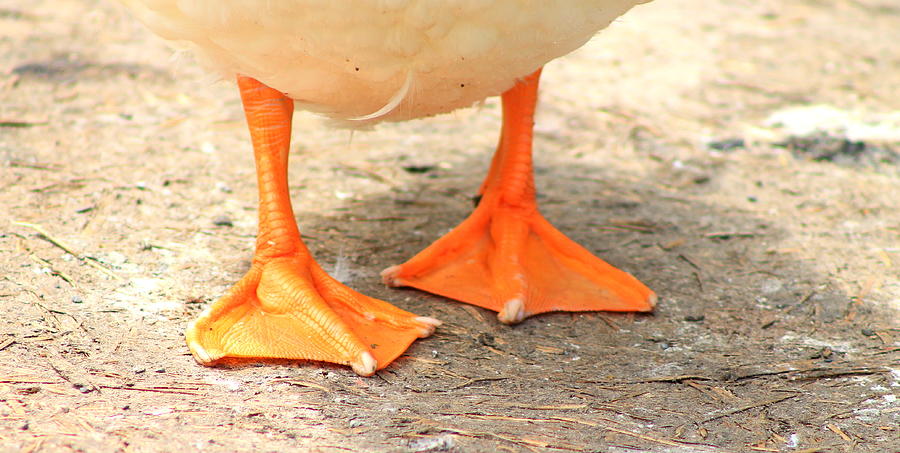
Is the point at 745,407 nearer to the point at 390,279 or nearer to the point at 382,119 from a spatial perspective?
the point at 390,279

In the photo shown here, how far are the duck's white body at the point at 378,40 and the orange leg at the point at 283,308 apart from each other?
0.54 ft

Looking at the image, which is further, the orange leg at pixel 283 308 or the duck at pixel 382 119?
the orange leg at pixel 283 308

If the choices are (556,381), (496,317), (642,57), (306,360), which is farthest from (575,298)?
(642,57)

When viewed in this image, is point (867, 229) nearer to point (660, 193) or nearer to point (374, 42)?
point (660, 193)

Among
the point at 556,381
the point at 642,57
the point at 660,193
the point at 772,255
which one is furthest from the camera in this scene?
the point at 642,57

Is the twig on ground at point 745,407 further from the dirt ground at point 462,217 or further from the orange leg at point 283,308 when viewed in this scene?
the orange leg at point 283,308

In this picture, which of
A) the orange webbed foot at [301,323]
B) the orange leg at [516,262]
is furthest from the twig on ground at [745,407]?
the orange webbed foot at [301,323]

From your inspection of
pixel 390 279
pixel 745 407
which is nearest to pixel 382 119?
pixel 390 279

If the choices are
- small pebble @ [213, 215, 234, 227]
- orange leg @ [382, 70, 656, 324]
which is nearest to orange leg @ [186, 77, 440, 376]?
orange leg @ [382, 70, 656, 324]

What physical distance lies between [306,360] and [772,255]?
6.71ft

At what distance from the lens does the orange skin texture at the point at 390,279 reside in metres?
2.62

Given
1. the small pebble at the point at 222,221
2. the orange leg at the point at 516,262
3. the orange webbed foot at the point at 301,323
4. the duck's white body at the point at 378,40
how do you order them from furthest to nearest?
the small pebble at the point at 222,221
the orange leg at the point at 516,262
the orange webbed foot at the point at 301,323
the duck's white body at the point at 378,40

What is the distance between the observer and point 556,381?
2.58m

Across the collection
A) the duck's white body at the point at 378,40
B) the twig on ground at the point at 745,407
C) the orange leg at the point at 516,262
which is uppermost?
the duck's white body at the point at 378,40
